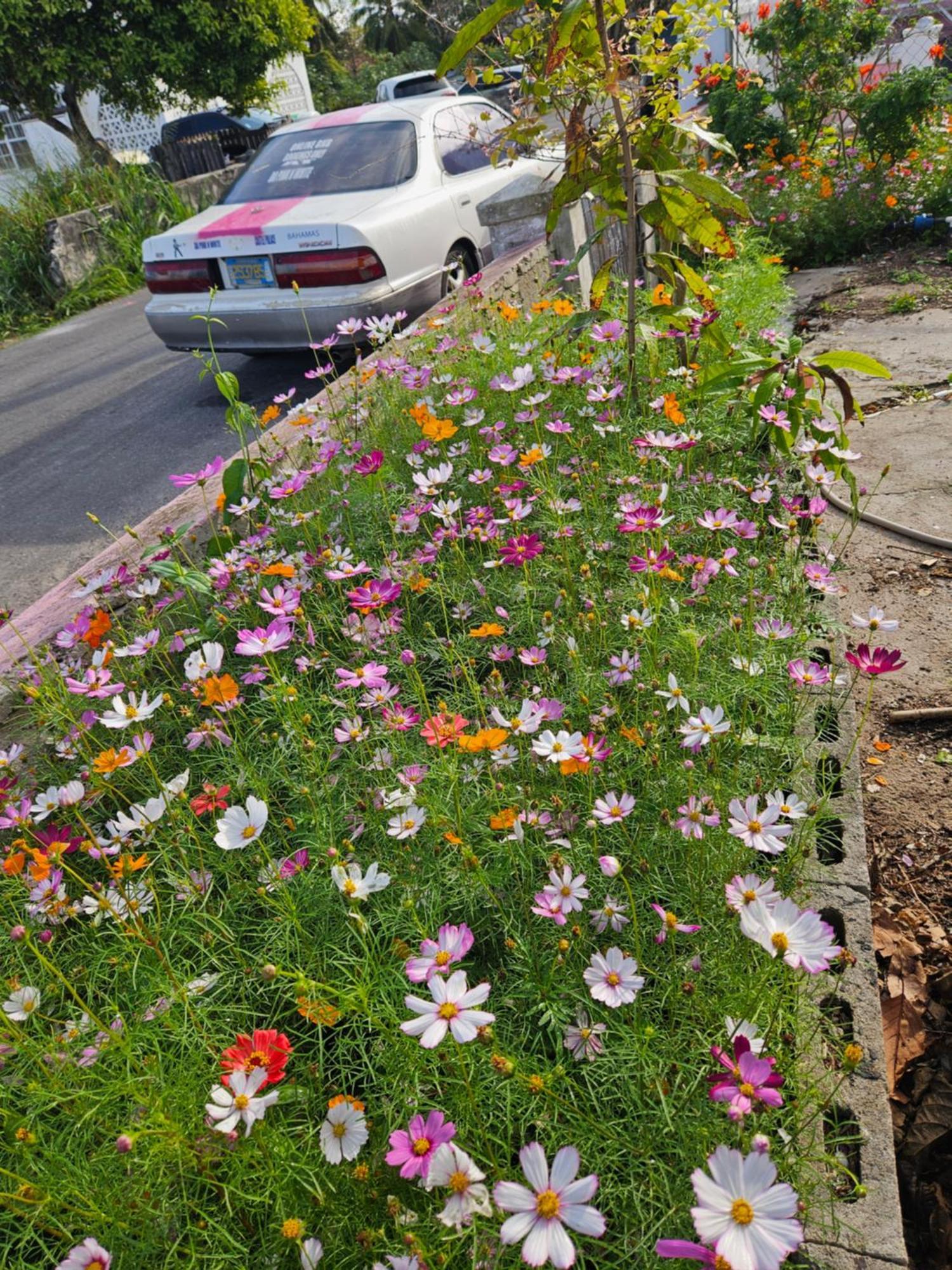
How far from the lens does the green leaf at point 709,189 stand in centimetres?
269

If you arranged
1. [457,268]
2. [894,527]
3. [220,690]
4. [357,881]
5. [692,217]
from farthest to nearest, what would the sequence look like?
1. [457,268]
2. [894,527]
3. [692,217]
4. [220,690]
5. [357,881]

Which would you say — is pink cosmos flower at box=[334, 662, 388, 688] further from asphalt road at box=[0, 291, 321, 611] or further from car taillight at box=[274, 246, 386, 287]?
car taillight at box=[274, 246, 386, 287]

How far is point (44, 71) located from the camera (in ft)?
41.9

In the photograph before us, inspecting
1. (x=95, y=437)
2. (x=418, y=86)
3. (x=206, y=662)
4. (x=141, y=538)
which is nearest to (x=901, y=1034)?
(x=206, y=662)

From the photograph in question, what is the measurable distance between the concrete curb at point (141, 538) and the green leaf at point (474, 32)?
3.98 feet

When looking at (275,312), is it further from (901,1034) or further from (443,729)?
(901,1034)

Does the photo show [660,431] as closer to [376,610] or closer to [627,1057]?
[376,610]

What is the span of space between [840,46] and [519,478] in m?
7.46

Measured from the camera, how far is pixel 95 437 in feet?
18.4

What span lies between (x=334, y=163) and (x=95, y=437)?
2.29m

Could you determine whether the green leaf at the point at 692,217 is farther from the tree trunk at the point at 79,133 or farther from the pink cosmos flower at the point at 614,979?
the tree trunk at the point at 79,133

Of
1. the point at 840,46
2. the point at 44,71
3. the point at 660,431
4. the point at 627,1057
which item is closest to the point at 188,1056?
the point at 627,1057

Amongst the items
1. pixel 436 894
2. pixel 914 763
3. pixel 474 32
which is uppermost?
pixel 474 32

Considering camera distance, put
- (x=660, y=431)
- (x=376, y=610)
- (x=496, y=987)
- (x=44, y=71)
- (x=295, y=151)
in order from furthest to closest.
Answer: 1. (x=44, y=71)
2. (x=295, y=151)
3. (x=660, y=431)
4. (x=376, y=610)
5. (x=496, y=987)
